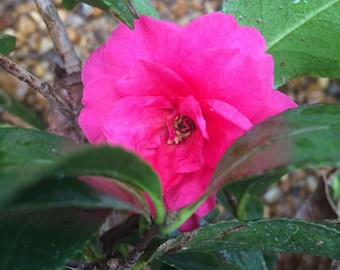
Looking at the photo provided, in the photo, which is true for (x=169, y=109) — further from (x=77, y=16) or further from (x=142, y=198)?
(x=77, y=16)

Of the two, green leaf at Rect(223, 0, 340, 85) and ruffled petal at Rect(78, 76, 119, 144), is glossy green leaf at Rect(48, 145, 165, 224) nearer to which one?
ruffled petal at Rect(78, 76, 119, 144)

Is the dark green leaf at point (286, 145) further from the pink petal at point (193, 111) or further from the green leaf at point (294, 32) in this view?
the green leaf at point (294, 32)

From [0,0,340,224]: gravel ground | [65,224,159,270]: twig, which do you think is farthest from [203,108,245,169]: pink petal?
[0,0,340,224]: gravel ground

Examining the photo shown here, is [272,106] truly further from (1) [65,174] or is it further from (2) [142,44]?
(1) [65,174]

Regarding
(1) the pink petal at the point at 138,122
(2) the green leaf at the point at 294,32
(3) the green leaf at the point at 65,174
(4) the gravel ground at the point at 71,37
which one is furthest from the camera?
(4) the gravel ground at the point at 71,37

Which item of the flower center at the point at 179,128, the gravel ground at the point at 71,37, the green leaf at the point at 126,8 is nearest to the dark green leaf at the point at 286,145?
the flower center at the point at 179,128

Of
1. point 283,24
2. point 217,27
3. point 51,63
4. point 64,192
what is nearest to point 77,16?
point 51,63

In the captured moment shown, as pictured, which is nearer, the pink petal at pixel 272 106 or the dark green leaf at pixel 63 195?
the dark green leaf at pixel 63 195
